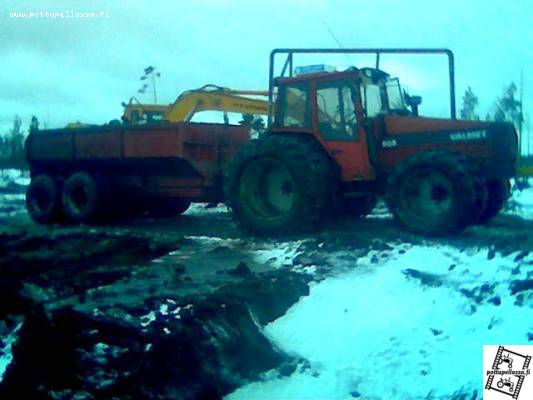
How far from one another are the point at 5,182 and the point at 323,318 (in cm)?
1378

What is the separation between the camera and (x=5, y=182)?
55.2 ft

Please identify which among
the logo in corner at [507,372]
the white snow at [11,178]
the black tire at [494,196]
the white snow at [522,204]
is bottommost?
the logo in corner at [507,372]

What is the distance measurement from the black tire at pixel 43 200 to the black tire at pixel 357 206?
4.65 metres

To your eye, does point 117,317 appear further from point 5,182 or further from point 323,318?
point 5,182

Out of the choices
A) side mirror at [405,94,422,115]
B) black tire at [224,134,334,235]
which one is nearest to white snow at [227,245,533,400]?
black tire at [224,134,334,235]

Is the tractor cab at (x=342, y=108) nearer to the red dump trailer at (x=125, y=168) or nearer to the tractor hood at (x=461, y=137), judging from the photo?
the tractor hood at (x=461, y=137)

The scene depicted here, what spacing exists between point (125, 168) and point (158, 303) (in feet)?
18.0

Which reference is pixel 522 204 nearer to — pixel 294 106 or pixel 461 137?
pixel 461 137

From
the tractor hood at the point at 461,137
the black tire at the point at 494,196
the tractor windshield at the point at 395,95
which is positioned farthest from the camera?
the tractor windshield at the point at 395,95

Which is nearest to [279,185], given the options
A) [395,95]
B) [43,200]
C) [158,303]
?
[395,95]

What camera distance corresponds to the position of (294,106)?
818 centimetres

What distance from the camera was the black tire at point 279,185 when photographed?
301 inches

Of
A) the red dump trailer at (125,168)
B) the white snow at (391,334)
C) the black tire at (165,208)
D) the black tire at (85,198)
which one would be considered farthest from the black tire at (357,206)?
the black tire at (85,198)

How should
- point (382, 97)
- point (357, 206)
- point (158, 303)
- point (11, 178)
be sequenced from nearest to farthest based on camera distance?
1. point (158, 303)
2. point (382, 97)
3. point (357, 206)
4. point (11, 178)
